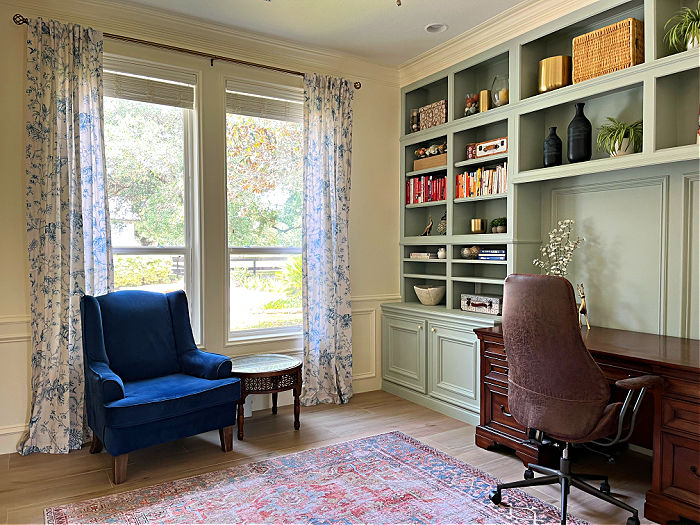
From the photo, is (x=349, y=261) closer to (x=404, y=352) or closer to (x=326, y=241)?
(x=326, y=241)

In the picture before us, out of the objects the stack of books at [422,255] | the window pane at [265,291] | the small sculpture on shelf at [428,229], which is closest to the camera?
the window pane at [265,291]

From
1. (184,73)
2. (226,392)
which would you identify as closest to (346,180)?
(184,73)

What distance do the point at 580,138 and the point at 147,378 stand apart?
321 cm

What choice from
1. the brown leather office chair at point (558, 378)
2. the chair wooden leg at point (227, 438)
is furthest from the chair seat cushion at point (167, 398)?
the brown leather office chair at point (558, 378)

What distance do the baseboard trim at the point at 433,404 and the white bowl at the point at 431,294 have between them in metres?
0.79

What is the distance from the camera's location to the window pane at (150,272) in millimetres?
3648

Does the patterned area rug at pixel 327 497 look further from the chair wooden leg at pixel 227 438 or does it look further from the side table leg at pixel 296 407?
the side table leg at pixel 296 407

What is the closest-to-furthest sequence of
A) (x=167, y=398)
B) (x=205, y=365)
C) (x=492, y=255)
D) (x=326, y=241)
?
(x=167, y=398) < (x=205, y=365) < (x=492, y=255) < (x=326, y=241)

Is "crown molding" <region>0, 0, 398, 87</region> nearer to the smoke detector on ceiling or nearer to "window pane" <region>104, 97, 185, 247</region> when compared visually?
"window pane" <region>104, 97, 185, 247</region>

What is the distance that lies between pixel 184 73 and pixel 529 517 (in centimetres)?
364

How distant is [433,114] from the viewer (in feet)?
14.4

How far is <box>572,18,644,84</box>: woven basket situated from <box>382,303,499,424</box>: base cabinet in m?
1.74

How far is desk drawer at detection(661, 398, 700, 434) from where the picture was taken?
2.25 m

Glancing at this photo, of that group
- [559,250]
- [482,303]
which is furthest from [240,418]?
[559,250]
